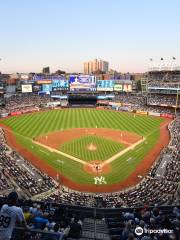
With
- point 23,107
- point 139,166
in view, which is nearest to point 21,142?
point 139,166

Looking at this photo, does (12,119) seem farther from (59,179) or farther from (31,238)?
(31,238)

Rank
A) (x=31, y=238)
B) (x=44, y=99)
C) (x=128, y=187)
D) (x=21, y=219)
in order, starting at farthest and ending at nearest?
1. (x=44, y=99)
2. (x=128, y=187)
3. (x=31, y=238)
4. (x=21, y=219)

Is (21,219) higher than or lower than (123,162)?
higher

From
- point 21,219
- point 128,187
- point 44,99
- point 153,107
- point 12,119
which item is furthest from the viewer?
point 44,99

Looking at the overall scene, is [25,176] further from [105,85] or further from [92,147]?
[105,85]

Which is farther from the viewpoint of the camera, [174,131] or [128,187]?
Answer: [174,131]

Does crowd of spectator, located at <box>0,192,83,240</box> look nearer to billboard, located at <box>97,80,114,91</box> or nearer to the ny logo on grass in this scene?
the ny logo on grass
